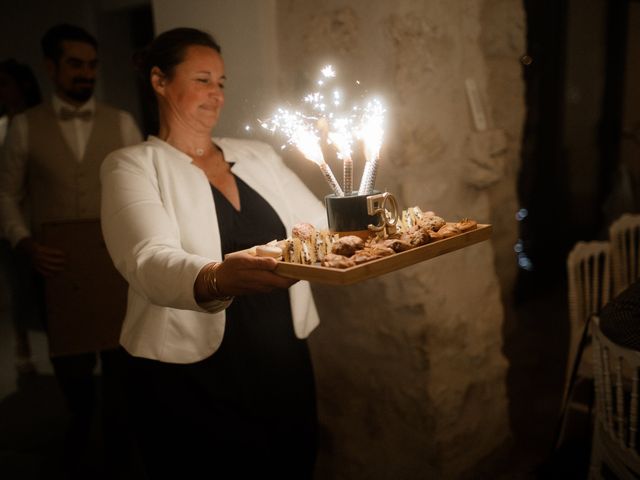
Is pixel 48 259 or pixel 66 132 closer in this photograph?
pixel 48 259

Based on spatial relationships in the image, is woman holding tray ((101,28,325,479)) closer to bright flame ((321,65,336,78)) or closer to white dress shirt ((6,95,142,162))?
bright flame ((321,65,336,78))

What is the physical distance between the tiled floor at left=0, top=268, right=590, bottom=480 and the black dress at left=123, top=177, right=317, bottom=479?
103 centimetres

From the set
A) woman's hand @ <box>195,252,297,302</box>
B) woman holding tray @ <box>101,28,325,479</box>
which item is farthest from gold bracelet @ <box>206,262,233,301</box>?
woman holding tray @ <box>101,28,325,479</box>

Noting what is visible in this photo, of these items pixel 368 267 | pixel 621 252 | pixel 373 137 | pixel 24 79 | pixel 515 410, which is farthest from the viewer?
pixel 515 410

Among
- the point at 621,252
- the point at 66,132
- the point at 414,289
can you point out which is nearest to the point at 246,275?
the point at 414,289

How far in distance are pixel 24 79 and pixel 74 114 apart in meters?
0.53

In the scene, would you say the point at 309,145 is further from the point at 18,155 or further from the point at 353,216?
the point at 18,155

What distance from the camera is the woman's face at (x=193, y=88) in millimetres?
1365

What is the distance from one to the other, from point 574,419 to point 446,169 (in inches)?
58.3

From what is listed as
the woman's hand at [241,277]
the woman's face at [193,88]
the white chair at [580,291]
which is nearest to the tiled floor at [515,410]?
the white chair at [580,291]

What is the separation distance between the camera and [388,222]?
1.18 metres

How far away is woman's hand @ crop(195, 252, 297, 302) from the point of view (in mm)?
1036

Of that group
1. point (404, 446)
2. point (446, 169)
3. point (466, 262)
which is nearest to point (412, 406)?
point (404, 446)

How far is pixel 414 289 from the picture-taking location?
1.78 metres
